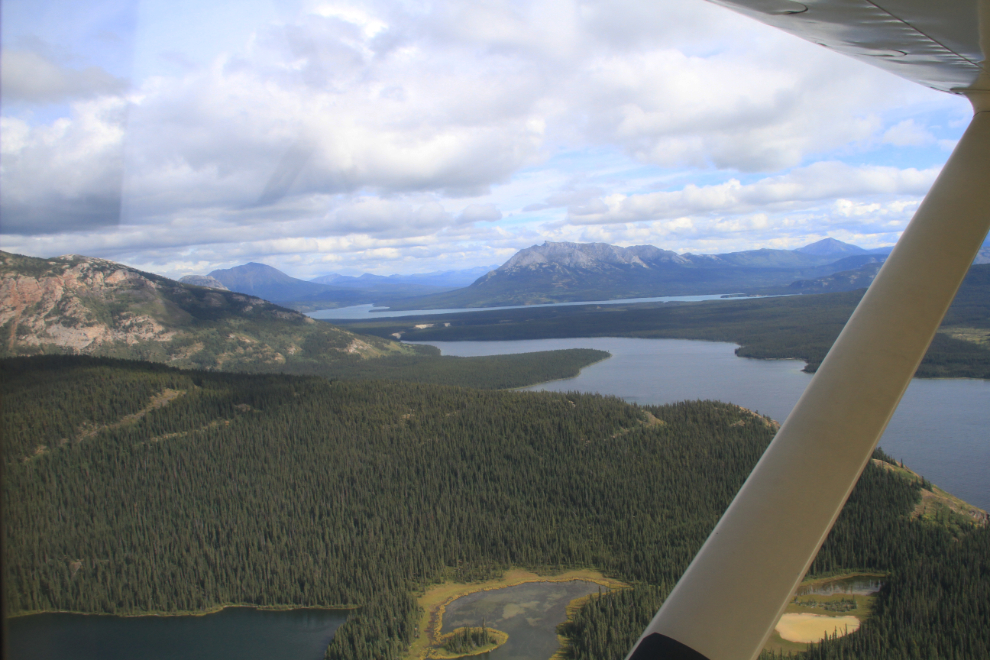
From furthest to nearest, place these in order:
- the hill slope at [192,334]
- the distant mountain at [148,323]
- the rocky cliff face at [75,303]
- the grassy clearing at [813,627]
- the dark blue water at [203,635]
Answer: the hill slope at [192,334], the distant mountain at [148,323], the rocky cliff face at [75,303], the dark blue water at [203,635], the grassy clearing at [813,627]

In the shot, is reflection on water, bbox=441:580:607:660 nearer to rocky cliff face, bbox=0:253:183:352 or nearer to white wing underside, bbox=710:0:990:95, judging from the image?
white wing underside, bbox=710:0:990:95

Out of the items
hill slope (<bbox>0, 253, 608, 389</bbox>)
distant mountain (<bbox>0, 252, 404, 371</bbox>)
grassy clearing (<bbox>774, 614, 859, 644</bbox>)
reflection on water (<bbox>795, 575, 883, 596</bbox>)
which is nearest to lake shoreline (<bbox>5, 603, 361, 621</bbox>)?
grassy clearing (<bbox>774, 614, 859, 644</bbox>)

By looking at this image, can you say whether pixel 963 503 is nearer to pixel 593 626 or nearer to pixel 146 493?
pixel 593 626

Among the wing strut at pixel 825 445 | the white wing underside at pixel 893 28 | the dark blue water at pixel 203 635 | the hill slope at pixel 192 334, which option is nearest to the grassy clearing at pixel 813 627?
the dark blue water at pixel 203 635

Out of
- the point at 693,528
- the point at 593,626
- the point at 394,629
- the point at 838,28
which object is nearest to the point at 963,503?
the point at 693,528

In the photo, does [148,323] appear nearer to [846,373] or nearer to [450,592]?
[450,592]

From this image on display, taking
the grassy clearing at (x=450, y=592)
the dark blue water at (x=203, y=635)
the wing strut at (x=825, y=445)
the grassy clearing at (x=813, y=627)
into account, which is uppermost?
the wing strut at (x=825, y=445)

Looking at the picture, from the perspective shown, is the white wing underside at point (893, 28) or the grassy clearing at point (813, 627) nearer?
the white wing underside at point (893, 28)

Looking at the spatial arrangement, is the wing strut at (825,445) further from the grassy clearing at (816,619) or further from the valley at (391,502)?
the grassy clearing at (816,619)
